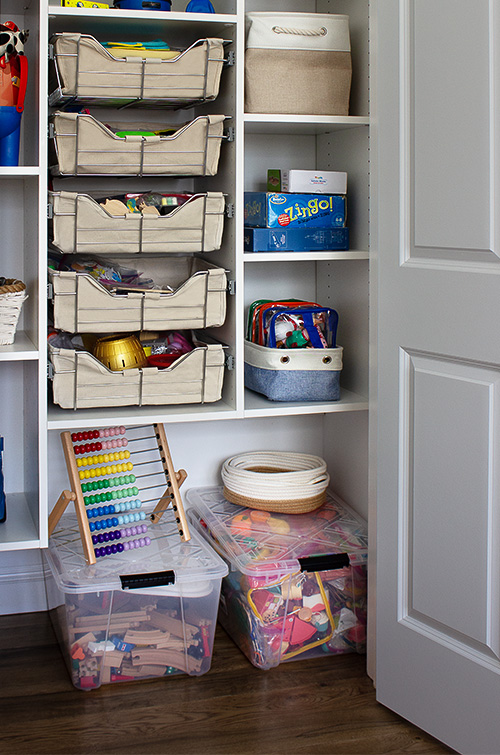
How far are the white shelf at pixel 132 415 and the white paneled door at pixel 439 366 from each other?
431 mm

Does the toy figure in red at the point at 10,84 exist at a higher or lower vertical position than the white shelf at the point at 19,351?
higher

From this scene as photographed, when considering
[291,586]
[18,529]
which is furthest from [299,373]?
[18,529]

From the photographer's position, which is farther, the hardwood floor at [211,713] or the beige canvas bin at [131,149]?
the beige canvas bin at [131,149]

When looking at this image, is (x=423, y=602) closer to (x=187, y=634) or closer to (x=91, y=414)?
(x=187, y=634)

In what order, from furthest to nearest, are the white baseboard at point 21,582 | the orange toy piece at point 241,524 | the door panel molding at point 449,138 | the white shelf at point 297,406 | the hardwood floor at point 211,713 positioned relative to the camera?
the white baseboard at point 21,582 < the orange toy piece at point 241,524 < the white shelf at point 297,406 < the hardwood floor at point 211,713 < the door panel molding at point 449,138

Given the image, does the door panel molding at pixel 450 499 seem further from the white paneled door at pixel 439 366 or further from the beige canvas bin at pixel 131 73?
the beige canvas bin at pixel 131 73

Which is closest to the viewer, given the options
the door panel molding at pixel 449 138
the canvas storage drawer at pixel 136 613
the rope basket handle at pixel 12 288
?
the door panel molding at pixel 449 138

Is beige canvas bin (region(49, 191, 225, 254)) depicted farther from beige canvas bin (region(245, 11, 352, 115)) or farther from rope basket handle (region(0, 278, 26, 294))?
beige canvas bin (region(245, 11, 352, 115))

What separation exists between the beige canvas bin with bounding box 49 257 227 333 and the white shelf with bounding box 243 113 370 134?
376mm

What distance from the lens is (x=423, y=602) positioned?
1830 mm

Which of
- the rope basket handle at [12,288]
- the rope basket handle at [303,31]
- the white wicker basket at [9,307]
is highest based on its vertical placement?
the rope basket handle at [303,31]

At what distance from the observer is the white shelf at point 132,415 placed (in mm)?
2023

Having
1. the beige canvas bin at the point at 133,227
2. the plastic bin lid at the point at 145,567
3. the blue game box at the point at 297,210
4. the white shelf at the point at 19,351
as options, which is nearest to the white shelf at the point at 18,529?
the plastic bin lid at the point at 145,567

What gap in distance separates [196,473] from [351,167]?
994mm
